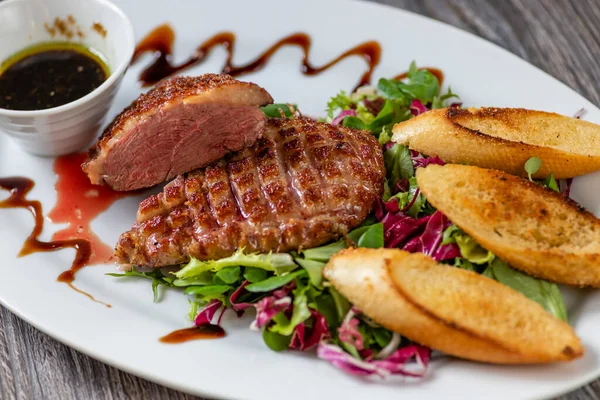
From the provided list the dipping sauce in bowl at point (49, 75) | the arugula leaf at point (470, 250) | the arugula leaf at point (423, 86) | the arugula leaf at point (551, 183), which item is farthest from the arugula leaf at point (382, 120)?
the dipping sauce in bowl at point (49, 75)

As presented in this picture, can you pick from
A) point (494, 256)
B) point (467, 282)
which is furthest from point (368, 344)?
point (494, 256)

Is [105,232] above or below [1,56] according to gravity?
below

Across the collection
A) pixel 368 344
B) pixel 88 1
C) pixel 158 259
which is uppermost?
pixel 88 1

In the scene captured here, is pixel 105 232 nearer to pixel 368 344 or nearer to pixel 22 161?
pixel 22 161

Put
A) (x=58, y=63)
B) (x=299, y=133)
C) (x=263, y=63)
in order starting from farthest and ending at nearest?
(x=263, y=63) → (x=58, y=63) → (x=299, y=133)

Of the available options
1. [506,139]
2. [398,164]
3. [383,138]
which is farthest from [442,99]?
[506,139]

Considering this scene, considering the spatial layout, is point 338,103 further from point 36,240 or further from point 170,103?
point 36,240

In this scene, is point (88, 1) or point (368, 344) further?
point (88, 1)

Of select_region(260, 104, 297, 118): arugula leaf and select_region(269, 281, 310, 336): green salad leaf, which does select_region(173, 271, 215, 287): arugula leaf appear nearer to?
select_region(269, 281, 310, 336): green salad leaf
